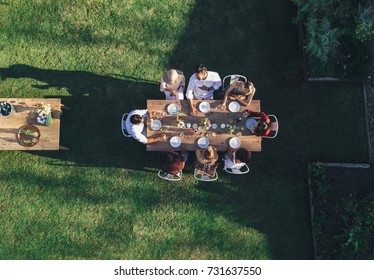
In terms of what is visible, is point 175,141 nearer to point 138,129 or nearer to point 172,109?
point 172,109

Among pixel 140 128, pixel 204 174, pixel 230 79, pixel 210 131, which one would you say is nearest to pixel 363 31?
pixel 230 79

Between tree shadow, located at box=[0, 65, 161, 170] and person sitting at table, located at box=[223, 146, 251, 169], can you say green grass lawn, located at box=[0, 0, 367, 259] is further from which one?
person sitting at table, located at box=[223, 146, 251, 169]

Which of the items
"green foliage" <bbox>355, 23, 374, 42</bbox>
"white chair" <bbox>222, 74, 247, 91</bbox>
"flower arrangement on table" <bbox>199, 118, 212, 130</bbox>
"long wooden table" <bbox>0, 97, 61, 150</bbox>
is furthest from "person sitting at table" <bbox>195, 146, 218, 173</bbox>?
"green foliage" <bbox>355, 23, 374, 42</bbox>

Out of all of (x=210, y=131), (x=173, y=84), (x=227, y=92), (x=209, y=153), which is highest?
(x=173, y=84)

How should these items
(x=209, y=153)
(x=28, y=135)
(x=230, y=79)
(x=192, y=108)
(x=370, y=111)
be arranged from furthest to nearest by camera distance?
(x=370, y=111)
(x=230, y=79)
(x=28, y=135)
(x=192, y=108)
(x=209, y=153)

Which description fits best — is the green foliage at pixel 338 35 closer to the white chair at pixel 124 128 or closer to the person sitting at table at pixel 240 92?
the person sitting at table at pixel 240 92

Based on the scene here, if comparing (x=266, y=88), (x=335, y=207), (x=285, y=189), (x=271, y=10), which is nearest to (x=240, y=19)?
(x=271, y=10)

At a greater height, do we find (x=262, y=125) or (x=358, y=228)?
(x=262, y=125)
